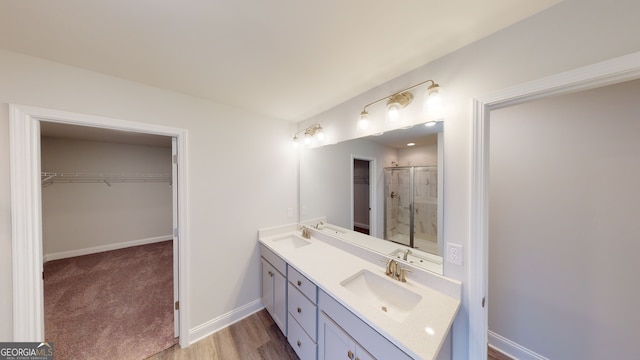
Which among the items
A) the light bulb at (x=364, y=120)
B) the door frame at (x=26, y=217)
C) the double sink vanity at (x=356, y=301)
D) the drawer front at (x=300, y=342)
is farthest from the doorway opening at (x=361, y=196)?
the door frame at (x=26, y=217)

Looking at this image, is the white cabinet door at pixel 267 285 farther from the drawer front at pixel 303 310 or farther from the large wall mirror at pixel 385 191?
the large wall mirror at pixel 385 191

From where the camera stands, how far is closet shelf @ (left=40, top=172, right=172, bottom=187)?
3.56 m

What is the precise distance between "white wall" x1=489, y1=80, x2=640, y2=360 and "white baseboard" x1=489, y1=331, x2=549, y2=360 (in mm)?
40

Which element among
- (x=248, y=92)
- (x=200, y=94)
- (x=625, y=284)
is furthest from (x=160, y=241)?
(x=625, y=284)

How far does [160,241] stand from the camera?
4648 millimetres

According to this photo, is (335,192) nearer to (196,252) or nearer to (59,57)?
(196,252)

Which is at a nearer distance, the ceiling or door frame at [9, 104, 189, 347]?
the ceiling

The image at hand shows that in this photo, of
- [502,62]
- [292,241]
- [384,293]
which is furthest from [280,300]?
[502,62]

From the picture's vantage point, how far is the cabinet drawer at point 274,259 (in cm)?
185

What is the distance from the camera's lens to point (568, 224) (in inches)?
58.3

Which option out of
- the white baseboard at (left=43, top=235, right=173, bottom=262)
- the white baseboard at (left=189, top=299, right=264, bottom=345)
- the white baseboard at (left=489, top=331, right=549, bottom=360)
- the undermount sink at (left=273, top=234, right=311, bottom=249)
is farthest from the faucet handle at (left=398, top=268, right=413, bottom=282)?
the white baseboard at (left=43, top=235, right=173, bottom=262)

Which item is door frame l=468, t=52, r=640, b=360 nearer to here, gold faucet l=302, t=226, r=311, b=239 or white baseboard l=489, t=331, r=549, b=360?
white baseboard l=489, t=331, r=549, b=360

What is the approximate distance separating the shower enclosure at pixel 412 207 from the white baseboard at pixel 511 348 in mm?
1245

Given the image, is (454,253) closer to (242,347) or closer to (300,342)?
(300,342)
